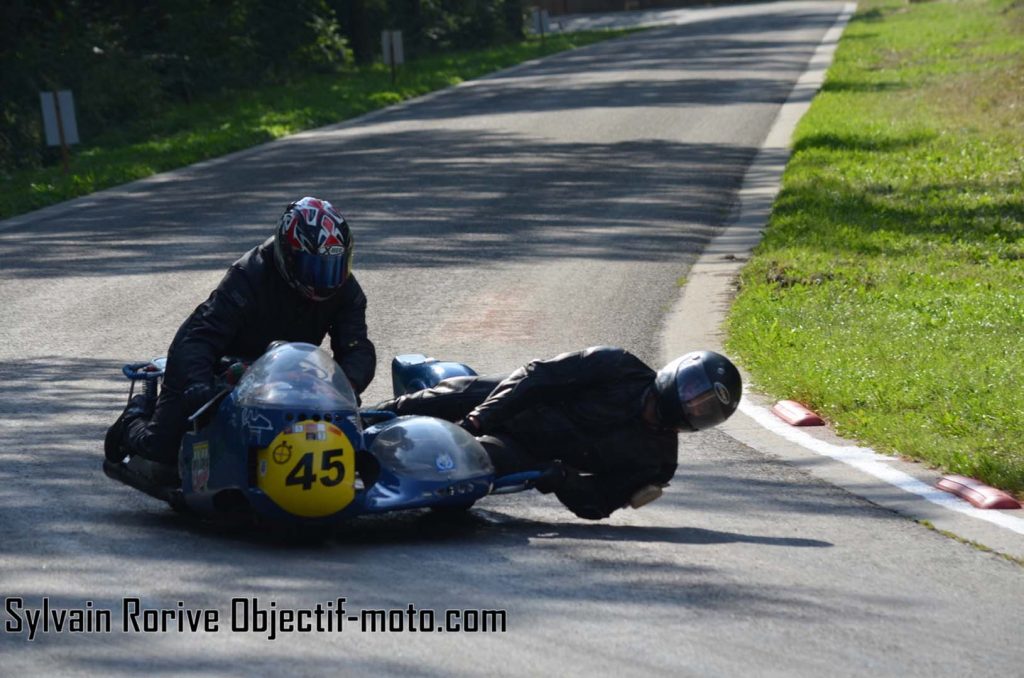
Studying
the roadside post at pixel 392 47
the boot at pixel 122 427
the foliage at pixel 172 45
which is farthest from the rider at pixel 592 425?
the roadside post at pixel 392 47

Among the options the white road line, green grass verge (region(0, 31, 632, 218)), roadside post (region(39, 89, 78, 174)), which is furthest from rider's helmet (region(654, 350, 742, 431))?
roadside post (region(39, 89, 78, 174))

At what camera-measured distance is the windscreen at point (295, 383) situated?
6.93 m

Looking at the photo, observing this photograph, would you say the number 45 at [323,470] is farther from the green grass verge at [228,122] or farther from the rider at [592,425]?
the green grass verge at [228,122]

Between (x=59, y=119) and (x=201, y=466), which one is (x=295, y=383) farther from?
(x=59, y=119)

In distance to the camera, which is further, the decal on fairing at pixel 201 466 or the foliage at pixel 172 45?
the foliage at pixel 172 45

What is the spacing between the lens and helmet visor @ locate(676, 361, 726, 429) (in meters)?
7.53

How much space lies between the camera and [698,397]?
7551 millimetres

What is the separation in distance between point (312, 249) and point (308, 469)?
1.26m

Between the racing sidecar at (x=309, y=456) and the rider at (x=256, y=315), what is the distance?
0.25 meters

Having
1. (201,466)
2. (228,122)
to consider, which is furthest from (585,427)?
(228,122)

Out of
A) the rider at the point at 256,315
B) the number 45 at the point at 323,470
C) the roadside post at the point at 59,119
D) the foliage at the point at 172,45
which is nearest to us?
the number 45 at the point at 323,470

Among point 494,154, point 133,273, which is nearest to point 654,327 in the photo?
point 133,273

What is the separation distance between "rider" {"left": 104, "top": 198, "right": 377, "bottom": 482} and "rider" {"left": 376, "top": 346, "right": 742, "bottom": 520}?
0.75m

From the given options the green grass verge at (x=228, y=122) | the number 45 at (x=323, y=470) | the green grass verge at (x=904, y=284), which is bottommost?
the green grass verge at (x=228, y=122)
